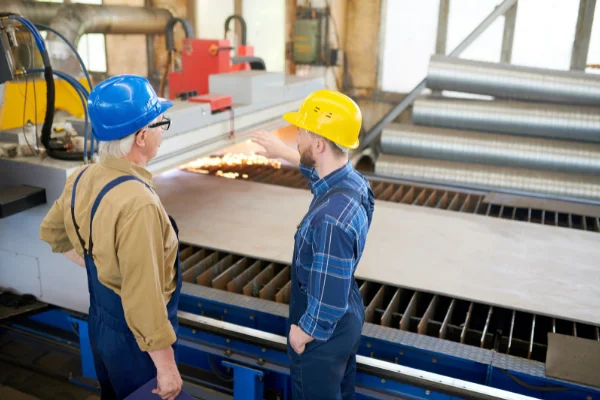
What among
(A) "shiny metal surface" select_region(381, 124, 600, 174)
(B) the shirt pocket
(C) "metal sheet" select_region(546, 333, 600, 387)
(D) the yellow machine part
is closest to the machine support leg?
(B) the shirt pocket

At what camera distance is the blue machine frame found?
257 cm

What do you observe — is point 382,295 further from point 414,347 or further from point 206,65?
point 206,65

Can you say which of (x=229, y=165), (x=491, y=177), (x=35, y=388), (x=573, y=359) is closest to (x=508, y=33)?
(x=491, y=177)

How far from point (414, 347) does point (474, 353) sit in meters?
0.29

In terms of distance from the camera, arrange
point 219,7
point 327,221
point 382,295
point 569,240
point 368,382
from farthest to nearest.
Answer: point 219,7, point 569,240, point 382,295, point 368,382, point 327,221

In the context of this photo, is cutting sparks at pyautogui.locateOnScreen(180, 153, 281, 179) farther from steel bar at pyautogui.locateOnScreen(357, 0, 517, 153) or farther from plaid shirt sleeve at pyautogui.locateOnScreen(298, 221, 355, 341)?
plaid shirt sleeve at pyautogui.locateOnScreen(298, 221, 355, 341)

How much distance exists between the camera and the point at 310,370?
7.13ft

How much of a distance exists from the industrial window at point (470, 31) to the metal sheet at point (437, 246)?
13.2 feet

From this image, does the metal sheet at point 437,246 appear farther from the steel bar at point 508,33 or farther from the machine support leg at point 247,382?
the steel bar at point 508,33

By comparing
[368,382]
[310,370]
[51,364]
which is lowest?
[51,364]

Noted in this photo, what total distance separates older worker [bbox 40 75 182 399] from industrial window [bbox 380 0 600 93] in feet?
22.3

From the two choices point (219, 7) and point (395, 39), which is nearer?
point (395, 39)

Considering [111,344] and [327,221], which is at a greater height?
[327,221]

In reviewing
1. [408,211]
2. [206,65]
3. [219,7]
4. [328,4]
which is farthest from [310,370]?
[219,7]
